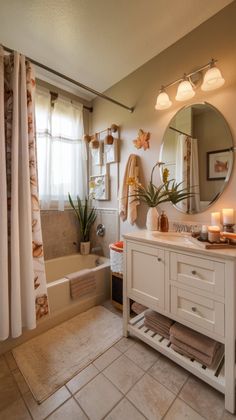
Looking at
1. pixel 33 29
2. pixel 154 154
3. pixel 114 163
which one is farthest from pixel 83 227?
pixel 33 29

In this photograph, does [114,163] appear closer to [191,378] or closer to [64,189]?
[64,189]

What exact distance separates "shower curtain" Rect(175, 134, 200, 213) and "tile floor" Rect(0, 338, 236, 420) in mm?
1120

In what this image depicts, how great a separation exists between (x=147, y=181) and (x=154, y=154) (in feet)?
0.87

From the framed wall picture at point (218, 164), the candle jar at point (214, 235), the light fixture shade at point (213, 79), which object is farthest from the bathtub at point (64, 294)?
the light fixture shade at point (213, 79)

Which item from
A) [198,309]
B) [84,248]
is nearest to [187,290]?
[198,309]

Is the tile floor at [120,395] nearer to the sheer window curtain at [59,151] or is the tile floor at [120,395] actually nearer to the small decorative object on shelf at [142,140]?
the sheer window curtain at [59,151]

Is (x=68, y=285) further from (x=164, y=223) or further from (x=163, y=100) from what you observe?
(x=163, y=100)

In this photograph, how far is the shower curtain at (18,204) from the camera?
119 cm

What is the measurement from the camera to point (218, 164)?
1.36m

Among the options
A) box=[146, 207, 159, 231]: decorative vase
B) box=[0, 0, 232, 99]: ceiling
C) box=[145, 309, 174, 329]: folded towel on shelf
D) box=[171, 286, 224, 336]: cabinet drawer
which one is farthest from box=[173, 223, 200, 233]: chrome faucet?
box=[0, 0, 232, 99]: ceiling

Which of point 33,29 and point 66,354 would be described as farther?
point 33,29

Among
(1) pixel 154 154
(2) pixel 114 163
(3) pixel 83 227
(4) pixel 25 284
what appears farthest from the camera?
(3) pixel 83 227

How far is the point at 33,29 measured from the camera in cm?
146

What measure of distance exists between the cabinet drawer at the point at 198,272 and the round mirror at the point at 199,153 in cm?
53
